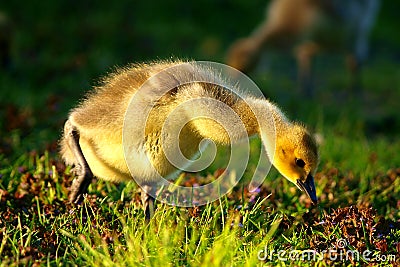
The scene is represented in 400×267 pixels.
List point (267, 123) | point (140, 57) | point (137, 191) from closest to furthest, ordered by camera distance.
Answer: point (267, 123) → point (137, 191) → point (140, 57)

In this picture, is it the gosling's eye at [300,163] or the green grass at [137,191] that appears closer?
the green grass at [137,191]

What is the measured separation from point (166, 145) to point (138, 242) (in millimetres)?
496

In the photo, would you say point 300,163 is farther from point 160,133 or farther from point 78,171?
point 78,171

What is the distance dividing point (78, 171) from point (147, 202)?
1.19 ft

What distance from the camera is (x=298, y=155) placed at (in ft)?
10.1

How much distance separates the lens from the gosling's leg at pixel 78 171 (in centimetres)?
319

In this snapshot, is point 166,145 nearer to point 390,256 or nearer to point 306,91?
point 390,256

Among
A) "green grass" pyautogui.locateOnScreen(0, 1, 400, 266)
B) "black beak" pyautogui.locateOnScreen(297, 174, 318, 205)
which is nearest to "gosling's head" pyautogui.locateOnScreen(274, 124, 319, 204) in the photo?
"black beak" pyautogui.locateOnScreen(297, 174, 318, 205)

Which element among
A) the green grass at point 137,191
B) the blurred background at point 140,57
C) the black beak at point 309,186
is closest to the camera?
the green grass at point 137,191

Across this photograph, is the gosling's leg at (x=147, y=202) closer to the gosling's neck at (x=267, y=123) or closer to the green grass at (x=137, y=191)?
the green grass at (x=137, y=191)

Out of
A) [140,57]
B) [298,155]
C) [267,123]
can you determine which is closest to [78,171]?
[267,123]

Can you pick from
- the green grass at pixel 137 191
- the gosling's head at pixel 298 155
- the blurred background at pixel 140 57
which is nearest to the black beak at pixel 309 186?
the gosling's head at pixel 298 155

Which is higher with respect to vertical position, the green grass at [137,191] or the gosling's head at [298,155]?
the gosling's head at [298,155]

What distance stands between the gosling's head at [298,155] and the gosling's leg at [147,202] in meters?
0.61
